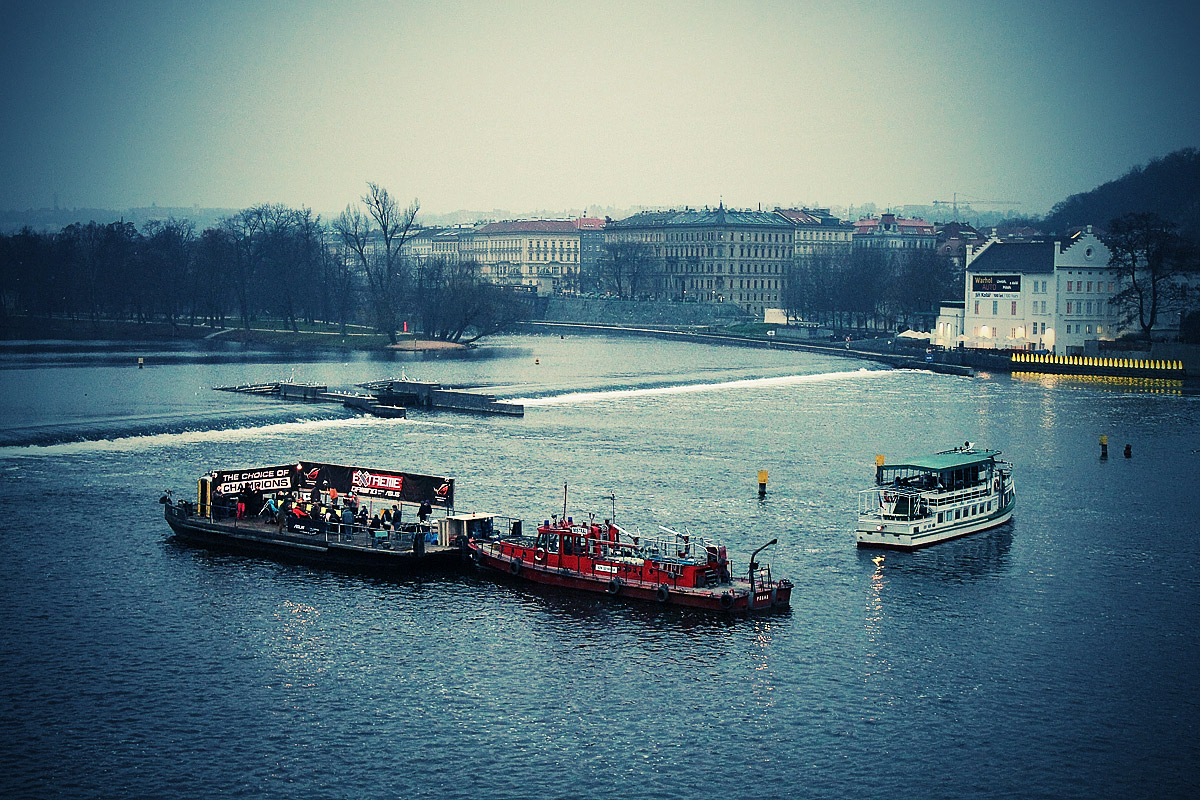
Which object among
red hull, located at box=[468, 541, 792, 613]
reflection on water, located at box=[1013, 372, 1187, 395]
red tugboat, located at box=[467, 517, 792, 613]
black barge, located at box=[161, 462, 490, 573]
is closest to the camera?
red hull, located at box=[468, 541, 792, 613]

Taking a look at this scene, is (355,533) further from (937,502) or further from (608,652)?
(937,502)

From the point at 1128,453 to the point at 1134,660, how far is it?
125 ft

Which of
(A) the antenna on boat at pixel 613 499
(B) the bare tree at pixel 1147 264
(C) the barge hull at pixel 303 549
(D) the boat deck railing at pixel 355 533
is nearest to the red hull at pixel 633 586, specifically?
(C) the barge hull at pixel 303 549

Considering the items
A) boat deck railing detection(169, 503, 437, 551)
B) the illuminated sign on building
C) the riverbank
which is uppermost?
the illuminated sign on building

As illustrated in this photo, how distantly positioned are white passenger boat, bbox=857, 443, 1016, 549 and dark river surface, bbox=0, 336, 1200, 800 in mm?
957

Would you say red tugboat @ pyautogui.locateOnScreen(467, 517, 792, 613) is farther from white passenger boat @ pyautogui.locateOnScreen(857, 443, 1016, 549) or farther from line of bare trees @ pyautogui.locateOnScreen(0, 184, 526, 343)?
line of bare trees @ pyautogui.locateOnScreen(0, 184, 526, 343)

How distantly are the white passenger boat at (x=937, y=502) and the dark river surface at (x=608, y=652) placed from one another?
0.96m

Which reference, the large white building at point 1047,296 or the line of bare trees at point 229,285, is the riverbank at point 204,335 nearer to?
the line of bare trees at point 229,285

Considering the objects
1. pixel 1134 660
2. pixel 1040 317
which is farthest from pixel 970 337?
pixel 1134 660

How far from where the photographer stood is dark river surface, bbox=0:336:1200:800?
30.8 metres

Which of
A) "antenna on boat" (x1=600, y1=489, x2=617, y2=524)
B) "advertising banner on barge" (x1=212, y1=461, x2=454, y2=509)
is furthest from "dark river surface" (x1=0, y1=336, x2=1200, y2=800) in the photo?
"advertising banner on barge" (x1=212, y1=461, x2=454, y2=509)

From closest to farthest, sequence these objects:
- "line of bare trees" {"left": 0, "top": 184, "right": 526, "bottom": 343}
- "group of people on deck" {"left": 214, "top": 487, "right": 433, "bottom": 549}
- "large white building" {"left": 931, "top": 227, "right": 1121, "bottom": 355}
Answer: "group of people on deck" {"left": 214, "top": 487, "right": 433, "bottom": 549}, "large white building" {"left": 931, "top": 227, "right": 1121, "bottom": 355}, "line of bare trees" {"left": 0, "top": 184, "right": 526, "bottom": 343}

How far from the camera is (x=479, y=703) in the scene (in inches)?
1359

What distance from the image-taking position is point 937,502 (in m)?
53.7
